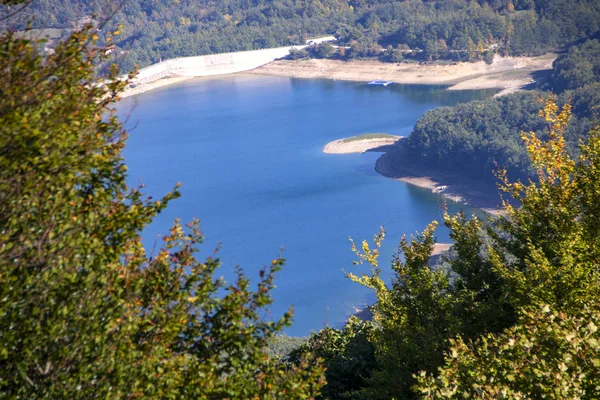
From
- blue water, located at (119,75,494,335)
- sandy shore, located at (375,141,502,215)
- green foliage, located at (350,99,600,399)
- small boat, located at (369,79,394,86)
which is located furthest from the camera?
small boat, located at (369,79,394,86)

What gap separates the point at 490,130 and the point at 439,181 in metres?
6.51

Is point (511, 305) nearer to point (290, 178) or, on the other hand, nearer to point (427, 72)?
point (290, 178)

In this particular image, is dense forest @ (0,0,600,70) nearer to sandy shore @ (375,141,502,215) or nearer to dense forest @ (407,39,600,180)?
dense forest @ (407,39,600,180)

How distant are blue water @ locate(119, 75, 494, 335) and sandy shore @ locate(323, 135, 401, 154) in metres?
1.12

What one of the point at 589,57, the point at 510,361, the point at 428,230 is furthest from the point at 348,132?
the point at 510,361

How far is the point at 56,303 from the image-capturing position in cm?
460

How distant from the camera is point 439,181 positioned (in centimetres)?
5166

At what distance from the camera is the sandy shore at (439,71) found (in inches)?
3233

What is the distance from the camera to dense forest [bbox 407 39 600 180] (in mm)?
49406

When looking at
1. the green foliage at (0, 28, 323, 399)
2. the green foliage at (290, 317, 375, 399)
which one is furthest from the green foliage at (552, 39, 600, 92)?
the green foliage at (0, 28, 323, 399)

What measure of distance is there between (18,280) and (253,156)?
55482 millimetres

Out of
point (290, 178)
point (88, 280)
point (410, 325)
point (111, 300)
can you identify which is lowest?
point (290, 178)

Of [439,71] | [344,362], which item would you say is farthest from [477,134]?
[344,362]

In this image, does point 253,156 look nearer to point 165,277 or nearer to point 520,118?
point 520,118
